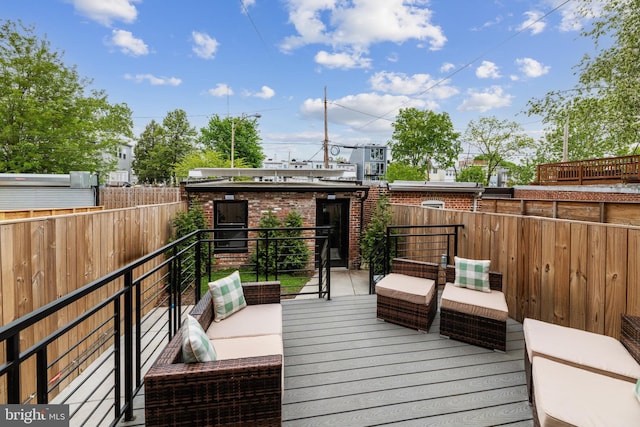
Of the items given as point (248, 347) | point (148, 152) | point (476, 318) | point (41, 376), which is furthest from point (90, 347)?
point (148, 152)

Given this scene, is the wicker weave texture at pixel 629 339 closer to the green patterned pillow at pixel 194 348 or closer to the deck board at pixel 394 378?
the deck board at pixel 394 378

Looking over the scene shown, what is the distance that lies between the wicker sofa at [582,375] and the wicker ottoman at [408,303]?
943 mm

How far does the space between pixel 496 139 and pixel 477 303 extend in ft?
80.6

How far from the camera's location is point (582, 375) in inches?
70.1

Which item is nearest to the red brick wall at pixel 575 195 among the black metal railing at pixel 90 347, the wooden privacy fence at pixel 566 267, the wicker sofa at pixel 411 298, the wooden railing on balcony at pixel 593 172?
the wooden railing on balcony at pixel 593 172

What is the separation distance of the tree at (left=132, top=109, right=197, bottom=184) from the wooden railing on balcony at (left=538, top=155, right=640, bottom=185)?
27025 mm

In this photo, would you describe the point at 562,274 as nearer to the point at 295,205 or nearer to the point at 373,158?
the point at 295,205

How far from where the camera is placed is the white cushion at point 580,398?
146cm

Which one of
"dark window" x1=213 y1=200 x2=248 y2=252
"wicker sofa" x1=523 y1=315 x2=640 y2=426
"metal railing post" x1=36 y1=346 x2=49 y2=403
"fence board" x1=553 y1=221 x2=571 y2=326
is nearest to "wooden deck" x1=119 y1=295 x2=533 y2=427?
"wicker sofa" x1=523 y1=315 x2=640 y2=426

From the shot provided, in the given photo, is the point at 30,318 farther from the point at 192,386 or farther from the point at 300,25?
the point at 300,25

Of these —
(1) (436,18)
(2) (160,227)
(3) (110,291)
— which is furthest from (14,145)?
(1) (436,18)

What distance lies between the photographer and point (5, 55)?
33.6 ft

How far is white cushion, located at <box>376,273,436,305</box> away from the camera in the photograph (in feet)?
10.5

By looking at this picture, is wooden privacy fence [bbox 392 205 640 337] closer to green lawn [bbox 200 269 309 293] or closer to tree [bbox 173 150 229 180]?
green lawn [bbox 200 269 309 293]
